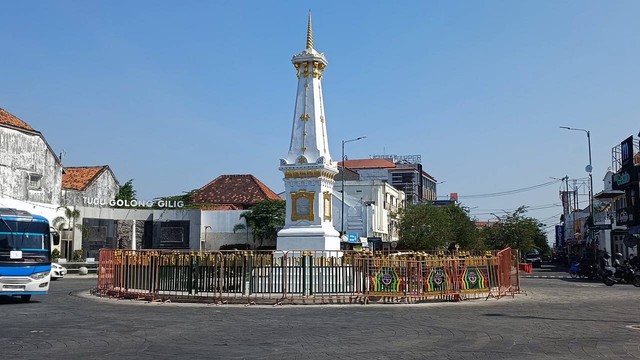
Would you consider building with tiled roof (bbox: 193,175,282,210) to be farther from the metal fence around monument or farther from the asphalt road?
the asphalt road

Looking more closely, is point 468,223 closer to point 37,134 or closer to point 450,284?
point 37,134

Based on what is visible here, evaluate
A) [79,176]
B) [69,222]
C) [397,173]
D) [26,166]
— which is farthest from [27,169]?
[397,173]

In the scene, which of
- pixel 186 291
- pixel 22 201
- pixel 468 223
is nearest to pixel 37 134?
pixel 22 201

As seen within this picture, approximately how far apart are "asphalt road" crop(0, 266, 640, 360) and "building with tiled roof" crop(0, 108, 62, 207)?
97.8 feet

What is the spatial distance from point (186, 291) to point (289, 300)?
10.9 feet

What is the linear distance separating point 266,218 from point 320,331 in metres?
45.6

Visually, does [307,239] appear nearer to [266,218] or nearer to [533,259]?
[266,218]

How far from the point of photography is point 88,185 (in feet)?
186

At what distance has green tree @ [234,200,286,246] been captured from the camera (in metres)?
58.1

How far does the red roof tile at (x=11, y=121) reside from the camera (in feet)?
153

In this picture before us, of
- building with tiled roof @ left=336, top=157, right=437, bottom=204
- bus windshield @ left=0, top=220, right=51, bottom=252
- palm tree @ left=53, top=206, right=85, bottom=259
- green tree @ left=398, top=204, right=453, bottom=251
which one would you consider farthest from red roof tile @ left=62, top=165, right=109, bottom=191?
building with tiled roof @ left=336, top=157, right=437, bottom=204

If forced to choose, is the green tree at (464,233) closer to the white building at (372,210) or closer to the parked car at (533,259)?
the parked car at (533,259)

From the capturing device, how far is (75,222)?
52719mm

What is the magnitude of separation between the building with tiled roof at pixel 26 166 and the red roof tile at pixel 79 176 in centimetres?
386
